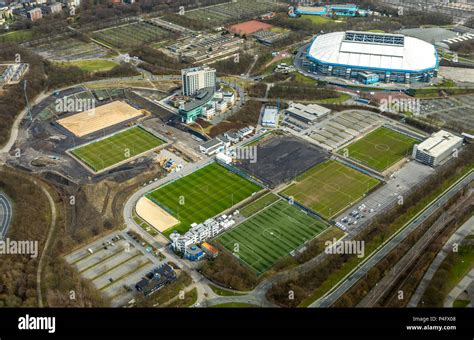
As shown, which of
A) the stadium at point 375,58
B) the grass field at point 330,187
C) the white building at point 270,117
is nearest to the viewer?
the grass field at point 330,187

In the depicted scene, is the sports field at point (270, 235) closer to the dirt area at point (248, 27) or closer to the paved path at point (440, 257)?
the paved path at point (440, 257)

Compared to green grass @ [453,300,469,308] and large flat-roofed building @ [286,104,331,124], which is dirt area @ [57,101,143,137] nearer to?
large flat-roofed building @ [286,104,331,124]

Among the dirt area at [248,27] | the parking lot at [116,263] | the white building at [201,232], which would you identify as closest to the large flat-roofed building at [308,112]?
the white building at [201,232]

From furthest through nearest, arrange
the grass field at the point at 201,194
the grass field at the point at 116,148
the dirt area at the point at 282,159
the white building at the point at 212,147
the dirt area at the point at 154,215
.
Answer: the white building at the point at 212,147 < the grass field at the point at 116,148 < the dirt area at the point at 282,159 < the grass field at the point at 201,194 < the dirt area at the point at 154,215

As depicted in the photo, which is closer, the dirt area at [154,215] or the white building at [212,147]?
the dirt area at [154,215]

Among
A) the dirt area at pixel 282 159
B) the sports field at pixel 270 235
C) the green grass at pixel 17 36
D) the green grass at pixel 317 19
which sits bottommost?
the sports field at pixel 270 235

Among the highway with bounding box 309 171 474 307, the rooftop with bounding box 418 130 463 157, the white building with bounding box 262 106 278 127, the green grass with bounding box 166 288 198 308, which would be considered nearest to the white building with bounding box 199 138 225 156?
the white building with bounding box 262 106 278 127

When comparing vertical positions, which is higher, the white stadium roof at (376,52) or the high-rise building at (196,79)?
the white stadium roof at (376,52)
